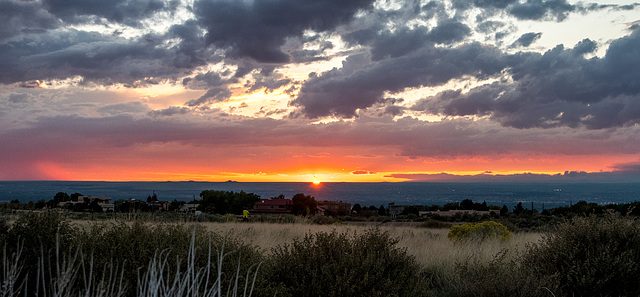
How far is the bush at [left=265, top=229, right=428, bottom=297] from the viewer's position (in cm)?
637

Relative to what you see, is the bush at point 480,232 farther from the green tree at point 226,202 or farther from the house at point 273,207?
the green tree at point 226,202

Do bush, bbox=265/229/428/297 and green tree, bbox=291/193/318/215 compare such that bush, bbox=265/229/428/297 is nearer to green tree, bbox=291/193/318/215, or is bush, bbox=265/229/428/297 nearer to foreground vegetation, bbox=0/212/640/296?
foreground vegetation, bbox=0/212/640/296

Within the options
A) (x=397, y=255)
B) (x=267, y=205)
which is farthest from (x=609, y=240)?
(x=267, y=205)

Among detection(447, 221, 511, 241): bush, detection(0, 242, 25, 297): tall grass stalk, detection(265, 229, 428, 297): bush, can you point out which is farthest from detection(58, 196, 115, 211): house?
detection(0, 242, 25, 297): tall grass stalk

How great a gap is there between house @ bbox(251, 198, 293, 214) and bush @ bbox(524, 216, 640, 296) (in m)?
39.4

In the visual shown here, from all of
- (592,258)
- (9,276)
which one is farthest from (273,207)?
(9,276)

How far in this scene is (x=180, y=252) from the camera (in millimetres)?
5953

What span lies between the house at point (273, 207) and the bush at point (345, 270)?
131 ft

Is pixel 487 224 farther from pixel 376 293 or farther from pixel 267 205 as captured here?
pixel 267 205

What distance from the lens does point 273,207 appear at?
48.6m

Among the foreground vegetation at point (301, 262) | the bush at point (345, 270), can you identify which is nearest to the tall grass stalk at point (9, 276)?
the foreground vegetation at point (301, 262)

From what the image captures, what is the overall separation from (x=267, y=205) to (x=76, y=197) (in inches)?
815

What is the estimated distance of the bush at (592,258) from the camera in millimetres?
7676

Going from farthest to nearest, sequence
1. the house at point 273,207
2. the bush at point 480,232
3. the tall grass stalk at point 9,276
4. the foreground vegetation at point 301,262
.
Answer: the house at point 273,207 → the bush at point 480,232 → the foreground vegetation at point 301,262 → the tall grass stalk at point 9,276
